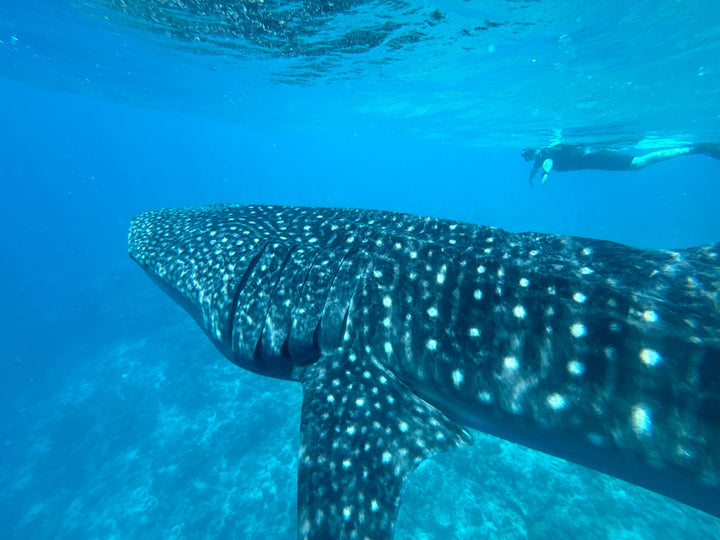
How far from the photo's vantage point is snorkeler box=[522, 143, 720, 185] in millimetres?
19031

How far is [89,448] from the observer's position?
15.0m

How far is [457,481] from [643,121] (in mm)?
26510

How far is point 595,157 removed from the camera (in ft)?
65.9

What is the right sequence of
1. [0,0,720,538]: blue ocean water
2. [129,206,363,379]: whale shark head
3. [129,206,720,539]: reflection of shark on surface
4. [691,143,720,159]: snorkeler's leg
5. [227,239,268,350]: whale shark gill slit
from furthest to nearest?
1. [691,143,720,159]: snorkeler's leg
2. [0,0,720,538]: blue ocean water
3. [227,239,268,350]: whale shark gill slit
4. [129,206,363,379]: whale shark head
5. [129,206,720,539]: reflection of shark on surface

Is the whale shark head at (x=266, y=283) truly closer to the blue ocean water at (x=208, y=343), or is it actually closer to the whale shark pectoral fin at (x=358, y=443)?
the whale shark pectoral fin at (x=358, y=443)

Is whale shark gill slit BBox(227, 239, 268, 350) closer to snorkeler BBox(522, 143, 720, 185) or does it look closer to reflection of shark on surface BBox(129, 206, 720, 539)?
reflection of shark on surface BBox(129, 206, 720, 539)

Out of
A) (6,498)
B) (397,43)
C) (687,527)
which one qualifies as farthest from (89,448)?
(397,43)

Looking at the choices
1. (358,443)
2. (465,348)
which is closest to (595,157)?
(465,348)

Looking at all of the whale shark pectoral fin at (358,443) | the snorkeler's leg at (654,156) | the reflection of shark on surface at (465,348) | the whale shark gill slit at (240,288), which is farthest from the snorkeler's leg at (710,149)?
the whale shark gill slit at (240,288)

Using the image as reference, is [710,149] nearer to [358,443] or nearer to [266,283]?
[266,283]

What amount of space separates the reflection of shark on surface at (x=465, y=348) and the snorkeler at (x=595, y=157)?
58.4ft

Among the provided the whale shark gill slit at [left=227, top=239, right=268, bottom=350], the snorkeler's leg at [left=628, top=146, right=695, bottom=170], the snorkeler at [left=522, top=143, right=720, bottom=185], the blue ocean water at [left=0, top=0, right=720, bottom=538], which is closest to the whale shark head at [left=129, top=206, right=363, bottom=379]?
the whale shark gill slit at [left=227, top=239, right=268, bottom=350]

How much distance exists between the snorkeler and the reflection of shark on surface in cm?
1780

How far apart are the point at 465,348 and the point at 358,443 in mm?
1277
